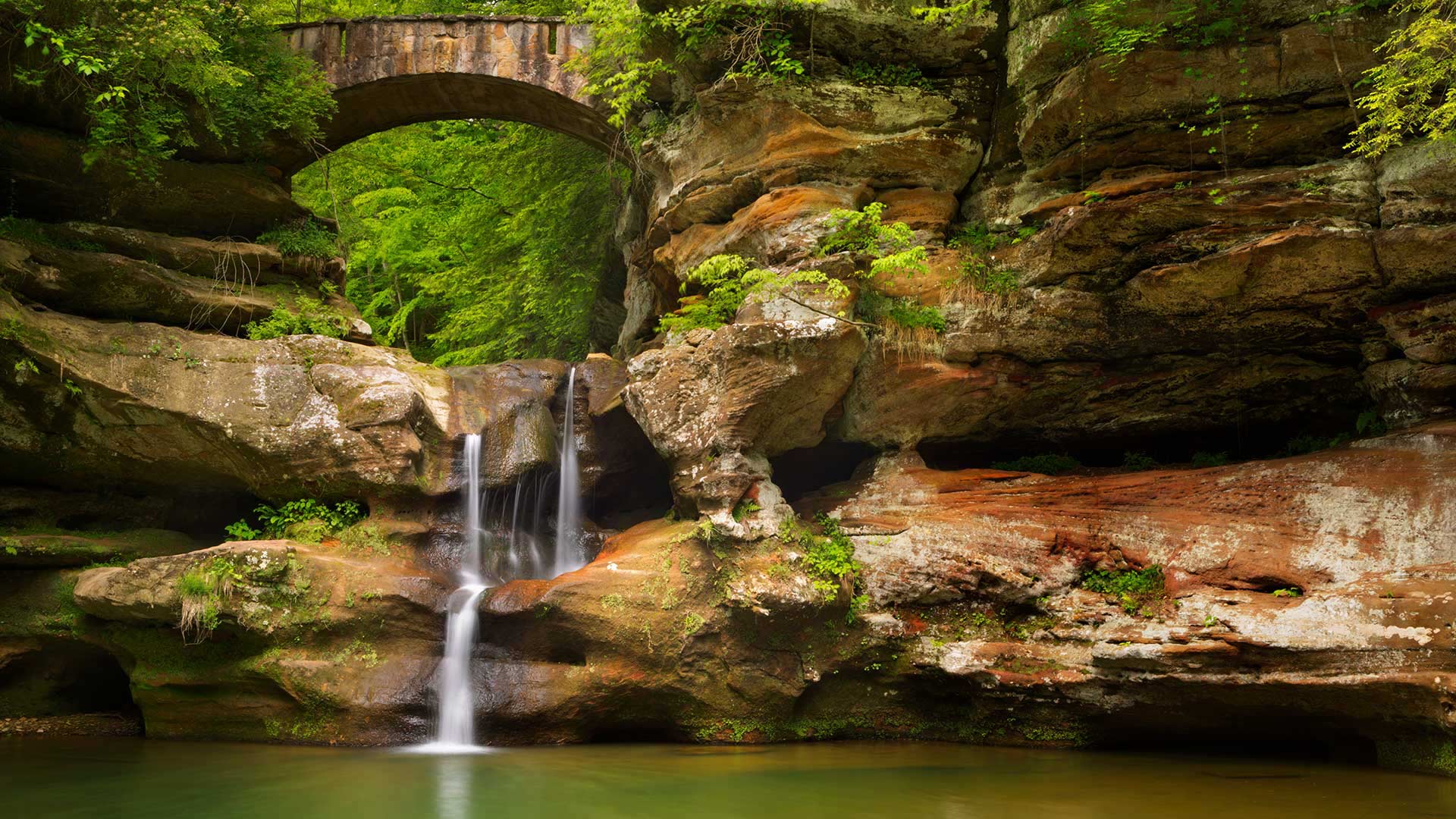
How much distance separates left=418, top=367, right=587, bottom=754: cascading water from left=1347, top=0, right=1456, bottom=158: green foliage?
9510mm

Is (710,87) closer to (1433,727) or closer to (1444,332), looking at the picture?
(1444,332)

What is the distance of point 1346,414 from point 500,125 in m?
17.4

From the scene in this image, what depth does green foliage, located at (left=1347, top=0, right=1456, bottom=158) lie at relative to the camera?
8102 mm

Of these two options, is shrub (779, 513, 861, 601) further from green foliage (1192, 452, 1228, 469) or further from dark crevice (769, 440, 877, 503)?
green foliage (1192, 452, 1228, 469)

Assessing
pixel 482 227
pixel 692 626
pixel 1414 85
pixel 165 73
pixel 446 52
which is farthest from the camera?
pixel 482 227

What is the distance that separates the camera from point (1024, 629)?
9289mm

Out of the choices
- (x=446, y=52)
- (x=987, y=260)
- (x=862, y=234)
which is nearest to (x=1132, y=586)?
(x=987, y=260)

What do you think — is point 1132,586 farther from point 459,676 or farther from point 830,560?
point 459,676

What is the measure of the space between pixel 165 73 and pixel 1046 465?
11.9 m

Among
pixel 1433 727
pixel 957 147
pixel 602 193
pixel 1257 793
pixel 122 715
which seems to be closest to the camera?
pixel 1257 793

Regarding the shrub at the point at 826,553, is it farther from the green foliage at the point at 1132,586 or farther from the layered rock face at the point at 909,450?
the green foliage at the point at 1132,586

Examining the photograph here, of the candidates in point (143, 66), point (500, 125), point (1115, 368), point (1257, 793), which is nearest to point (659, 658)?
point (1257, 793)

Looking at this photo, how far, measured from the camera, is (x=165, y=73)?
36.9 ft

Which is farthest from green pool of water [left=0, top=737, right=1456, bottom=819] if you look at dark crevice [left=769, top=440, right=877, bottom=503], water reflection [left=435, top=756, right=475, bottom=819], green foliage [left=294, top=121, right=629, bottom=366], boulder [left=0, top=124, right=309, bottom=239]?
green foliage [left=294, top=121, right=629, bottom=366]
